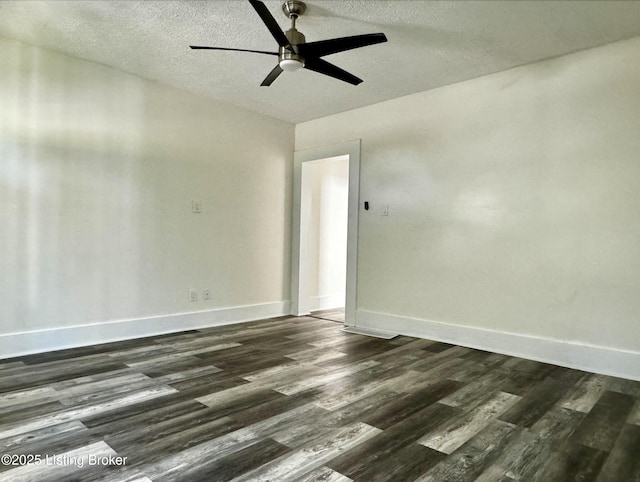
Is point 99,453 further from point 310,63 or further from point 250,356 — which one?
point 310,63

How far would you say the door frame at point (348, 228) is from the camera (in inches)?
169

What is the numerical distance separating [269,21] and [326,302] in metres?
3.92

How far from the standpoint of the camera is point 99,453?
1639 millimetres

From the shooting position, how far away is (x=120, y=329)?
3.46 m

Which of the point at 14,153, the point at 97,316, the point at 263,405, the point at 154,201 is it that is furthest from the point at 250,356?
the point at 14,153

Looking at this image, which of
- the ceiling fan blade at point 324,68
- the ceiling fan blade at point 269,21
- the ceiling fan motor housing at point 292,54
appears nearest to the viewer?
the ceiling fan blade at point 269,21

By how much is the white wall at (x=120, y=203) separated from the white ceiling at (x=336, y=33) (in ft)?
1.00

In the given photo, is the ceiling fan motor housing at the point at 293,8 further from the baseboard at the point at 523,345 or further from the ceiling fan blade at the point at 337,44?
the baseboard at the point at 523,345

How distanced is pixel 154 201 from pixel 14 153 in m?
1.10

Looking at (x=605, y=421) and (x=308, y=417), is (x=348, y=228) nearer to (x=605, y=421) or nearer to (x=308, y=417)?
(x=308, y=417)

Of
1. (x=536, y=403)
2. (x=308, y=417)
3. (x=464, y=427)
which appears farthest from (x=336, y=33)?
(x=536, y=403)

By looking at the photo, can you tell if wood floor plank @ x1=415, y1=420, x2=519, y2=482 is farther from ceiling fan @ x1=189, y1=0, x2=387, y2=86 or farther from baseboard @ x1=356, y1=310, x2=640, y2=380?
ceiling fan @ x1=189, y1=0, x2=387, y2=86

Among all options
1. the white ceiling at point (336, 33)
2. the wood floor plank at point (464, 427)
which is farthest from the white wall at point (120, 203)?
the wood floor plank at point (464, 427)

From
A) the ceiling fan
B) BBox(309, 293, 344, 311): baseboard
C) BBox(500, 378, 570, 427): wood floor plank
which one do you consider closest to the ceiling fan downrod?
the ceiling fan
